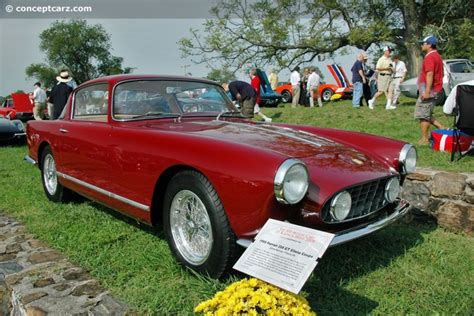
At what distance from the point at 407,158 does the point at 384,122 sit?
5936mm

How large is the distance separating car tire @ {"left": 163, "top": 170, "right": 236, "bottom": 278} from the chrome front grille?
0.60 metres

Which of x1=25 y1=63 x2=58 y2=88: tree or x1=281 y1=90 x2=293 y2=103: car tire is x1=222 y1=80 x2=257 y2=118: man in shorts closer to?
x1=281 y1=90 x2=293 y2=103: car tire

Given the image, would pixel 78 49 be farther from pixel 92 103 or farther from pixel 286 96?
pixel 92 103

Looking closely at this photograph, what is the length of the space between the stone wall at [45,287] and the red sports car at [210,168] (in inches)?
22.8

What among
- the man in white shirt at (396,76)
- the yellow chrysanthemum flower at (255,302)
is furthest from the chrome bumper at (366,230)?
the man in white shirt at (396,76)

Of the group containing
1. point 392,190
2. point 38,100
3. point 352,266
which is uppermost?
point 38,100

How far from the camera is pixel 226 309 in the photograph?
1761mm

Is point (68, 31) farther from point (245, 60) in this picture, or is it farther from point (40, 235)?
point (40, 235)

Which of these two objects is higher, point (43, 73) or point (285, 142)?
point (43, 73)

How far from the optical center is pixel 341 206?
249 centimetres

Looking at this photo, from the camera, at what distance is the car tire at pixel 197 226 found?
241 cm

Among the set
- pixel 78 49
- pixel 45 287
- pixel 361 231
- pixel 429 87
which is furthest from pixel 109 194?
pixel 78 49

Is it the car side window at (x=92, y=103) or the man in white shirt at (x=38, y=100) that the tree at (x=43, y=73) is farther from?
the car side window at (x=92, y=103)

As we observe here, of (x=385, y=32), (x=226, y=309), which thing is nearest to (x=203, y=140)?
(x=226, y=309)
